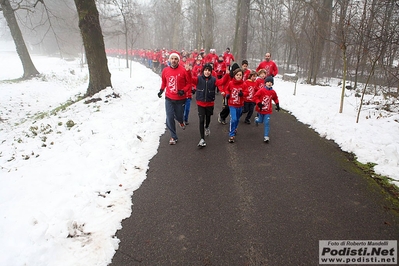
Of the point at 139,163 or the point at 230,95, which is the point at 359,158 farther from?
the point at 139,163

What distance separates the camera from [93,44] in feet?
31.2

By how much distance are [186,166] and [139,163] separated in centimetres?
104

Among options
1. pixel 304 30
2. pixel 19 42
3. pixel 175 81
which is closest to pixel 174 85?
pixel 175 81

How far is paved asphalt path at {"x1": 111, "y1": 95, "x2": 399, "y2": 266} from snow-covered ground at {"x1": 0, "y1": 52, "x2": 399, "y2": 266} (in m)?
0.37

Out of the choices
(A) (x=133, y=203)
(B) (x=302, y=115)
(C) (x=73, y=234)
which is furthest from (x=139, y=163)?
(B) (x=302, y=115)

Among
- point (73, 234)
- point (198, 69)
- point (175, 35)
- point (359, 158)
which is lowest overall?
point (73, 234)

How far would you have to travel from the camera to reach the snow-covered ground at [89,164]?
2871mm

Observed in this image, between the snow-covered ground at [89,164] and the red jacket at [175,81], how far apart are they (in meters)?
1.44

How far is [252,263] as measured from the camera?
8.53 ft

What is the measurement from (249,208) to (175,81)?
358cm

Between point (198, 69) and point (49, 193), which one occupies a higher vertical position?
point (198, 69)

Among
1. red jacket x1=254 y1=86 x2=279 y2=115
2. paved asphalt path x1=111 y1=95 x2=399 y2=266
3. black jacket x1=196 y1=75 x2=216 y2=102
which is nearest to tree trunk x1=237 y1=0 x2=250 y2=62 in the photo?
red jacket x1=254 y1=86 x2=279 y2=115

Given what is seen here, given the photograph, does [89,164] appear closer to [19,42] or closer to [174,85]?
[174,85]

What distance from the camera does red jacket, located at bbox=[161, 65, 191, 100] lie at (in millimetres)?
5738
